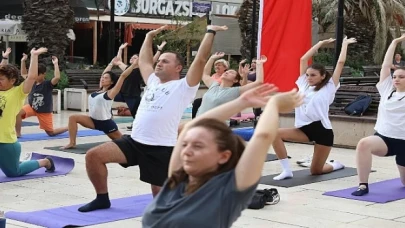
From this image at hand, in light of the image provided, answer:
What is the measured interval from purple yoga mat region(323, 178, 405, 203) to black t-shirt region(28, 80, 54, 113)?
20.4 ft

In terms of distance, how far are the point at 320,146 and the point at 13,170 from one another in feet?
12.8

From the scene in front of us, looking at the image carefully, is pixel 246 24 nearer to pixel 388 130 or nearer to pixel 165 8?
pixel 165 8

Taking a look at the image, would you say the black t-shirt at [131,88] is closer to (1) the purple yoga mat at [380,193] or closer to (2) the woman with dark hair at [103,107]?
(2) the woman with dark hair at [103,107]

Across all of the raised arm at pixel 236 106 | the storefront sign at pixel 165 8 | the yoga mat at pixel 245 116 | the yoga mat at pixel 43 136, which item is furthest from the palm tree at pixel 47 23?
the raised arm at pixel 236 106

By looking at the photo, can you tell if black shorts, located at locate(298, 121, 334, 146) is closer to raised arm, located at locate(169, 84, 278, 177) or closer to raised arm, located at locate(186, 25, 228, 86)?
raised arm, located at locate(186, 25, 228, 86)

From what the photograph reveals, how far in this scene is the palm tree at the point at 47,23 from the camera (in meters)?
22.5

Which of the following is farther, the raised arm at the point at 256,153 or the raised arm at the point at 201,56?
the raised arm at the point at 201,56

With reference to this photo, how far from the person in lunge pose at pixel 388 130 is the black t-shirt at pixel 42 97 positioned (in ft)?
21.3

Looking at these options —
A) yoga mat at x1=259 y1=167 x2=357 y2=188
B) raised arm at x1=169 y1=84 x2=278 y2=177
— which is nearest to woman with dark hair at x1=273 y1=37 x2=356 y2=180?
yoga mat at x1=259 y1=167 x2=357 y2=188

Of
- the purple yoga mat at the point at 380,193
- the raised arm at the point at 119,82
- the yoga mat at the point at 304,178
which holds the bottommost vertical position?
the yoga mat at the point at 304,178

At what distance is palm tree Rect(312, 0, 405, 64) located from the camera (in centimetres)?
2953

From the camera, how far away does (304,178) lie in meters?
10.3

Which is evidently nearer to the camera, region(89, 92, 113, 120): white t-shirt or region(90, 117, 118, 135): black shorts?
region(89, 92, 113, 120): white t-shirt

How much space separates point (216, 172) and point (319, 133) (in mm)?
6934
